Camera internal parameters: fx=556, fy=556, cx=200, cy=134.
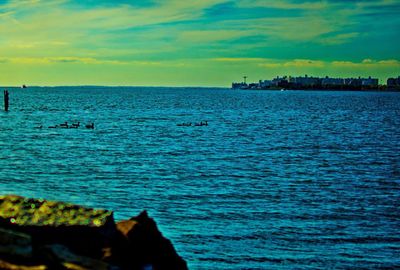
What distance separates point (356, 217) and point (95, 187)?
48.0ft

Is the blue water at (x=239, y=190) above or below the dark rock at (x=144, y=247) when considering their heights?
below

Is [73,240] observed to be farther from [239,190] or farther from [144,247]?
[239,190]

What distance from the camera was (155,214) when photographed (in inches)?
997

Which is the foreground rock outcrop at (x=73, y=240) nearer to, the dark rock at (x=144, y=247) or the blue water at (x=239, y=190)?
the dark rock at (x=144, y=247)

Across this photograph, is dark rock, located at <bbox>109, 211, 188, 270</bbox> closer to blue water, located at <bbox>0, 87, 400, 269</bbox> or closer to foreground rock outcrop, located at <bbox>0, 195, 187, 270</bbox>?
foreground rock outcrop, located at <bbox>0, 195, 187, 270</bbox>

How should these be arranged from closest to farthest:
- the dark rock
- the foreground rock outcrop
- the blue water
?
the foreground rock outcrop → the dark rock → the blue water

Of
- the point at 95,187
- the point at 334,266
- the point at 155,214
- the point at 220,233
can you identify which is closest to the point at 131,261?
the point at 334,266

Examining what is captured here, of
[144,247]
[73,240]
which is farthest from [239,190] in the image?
[73,240]

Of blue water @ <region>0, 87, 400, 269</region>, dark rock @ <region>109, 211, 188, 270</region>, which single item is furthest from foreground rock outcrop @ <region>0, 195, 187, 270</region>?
blue water @ <region>0, 87, 400, 269</region>

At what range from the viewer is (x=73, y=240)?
8711mm

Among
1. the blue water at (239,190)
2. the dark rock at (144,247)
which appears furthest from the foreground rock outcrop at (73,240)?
the blue water at (239,190)

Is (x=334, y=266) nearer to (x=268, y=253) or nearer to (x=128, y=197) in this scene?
(x=268, y=253)

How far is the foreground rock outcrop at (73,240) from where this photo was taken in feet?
25.7

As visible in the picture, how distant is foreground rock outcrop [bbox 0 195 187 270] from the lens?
7848 millimetres
